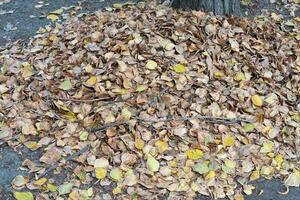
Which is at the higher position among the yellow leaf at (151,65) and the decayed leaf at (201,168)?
the yellow leaf at (151,65)

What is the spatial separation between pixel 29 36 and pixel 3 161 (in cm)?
162

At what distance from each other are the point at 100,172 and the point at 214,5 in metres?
1.86

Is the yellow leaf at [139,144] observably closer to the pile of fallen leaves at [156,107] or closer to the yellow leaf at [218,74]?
the pile of fallen leaves at [156,107]

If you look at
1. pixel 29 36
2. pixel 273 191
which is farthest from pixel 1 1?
pixel 273 191

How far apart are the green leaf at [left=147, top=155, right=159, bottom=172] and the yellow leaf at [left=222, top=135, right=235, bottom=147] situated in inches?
19.5

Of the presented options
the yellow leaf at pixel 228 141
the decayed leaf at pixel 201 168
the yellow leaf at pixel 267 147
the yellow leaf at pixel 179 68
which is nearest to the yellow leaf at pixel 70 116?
the yellow leaf at pixel 179 68

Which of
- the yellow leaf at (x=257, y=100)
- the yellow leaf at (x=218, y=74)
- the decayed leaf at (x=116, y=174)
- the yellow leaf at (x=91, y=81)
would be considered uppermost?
the yellow leaf at (x=91, y=81)

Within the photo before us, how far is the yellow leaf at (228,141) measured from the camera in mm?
3613

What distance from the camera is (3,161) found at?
362 centimetres

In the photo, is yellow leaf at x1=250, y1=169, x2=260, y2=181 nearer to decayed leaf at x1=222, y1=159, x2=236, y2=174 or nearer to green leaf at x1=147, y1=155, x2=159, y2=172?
decayed leaf at x1=222, y1=159, x2=236, y2=174

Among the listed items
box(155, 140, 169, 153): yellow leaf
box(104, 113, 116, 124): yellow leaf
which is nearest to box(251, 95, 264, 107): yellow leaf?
box(155, 140, 169, 153): yellow leaf

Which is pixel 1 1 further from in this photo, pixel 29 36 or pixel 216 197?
pixel 216 197

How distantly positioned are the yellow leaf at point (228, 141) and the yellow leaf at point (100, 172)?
0.83 m

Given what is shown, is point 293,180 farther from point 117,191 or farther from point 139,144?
point 117,191
